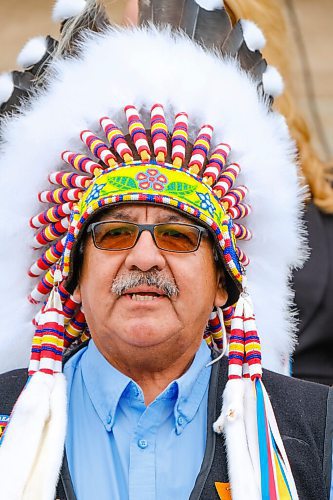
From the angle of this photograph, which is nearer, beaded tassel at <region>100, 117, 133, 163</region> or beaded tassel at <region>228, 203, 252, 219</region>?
beaded tassel at <region>100, 117, 133, 163</region>

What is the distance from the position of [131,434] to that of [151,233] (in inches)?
23.1

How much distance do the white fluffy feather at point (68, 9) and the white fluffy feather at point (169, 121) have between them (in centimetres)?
11

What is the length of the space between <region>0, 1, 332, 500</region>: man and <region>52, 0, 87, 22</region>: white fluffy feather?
2 cm

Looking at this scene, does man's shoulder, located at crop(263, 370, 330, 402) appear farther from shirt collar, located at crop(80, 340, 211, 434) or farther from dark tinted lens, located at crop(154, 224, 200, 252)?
dark tinted lens, located at crop(154, 224, 200, 252)

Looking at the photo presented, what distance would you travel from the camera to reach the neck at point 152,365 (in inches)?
127

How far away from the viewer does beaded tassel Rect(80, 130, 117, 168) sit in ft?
11.0

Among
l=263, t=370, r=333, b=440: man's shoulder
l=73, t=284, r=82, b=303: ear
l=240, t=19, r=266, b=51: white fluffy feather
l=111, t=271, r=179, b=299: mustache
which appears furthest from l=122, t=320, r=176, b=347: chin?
l=240, t=19, r=266, b=51: white fluffy feather

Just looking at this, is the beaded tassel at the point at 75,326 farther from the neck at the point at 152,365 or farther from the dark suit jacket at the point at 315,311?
the dark suit jacket at the point at 315,311

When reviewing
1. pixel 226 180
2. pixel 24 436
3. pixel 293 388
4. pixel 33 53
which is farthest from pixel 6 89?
pixel 293 388

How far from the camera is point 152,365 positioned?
326 cm


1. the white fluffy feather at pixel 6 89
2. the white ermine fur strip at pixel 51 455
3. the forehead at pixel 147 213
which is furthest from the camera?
the white fluffy feather at pixel 6 89

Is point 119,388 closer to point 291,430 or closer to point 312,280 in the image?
point 291,430

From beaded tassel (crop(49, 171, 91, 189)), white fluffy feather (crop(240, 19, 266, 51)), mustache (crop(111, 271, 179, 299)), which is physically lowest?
mustache (crop(111, 271, 179, 299))

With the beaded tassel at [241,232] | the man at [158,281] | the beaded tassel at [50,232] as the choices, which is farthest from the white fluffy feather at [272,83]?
the beaded tassel at [50,232]
